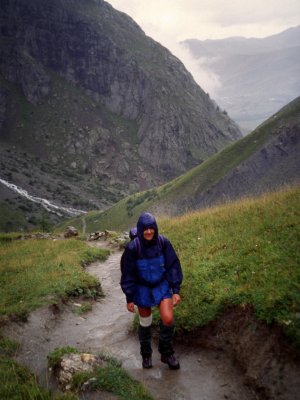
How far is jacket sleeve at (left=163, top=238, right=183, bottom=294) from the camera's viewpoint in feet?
26.0

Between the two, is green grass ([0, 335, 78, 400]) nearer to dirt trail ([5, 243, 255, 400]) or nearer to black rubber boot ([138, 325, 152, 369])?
dirt trail ([5, 243, 255, 400])

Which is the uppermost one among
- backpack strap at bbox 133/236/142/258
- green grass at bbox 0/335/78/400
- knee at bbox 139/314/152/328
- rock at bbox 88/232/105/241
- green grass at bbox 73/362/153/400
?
backpack strap at bbox 133/236/142/258

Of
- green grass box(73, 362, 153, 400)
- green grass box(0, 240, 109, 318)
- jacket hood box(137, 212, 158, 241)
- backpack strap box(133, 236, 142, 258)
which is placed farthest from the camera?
green grass box(0, 240, 109, 318)

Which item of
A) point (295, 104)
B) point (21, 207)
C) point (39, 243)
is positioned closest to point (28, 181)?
point (21, 207)

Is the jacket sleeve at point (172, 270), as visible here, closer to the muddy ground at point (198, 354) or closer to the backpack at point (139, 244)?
the backpack at point (139, 244)

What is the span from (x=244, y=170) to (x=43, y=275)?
60.8 metres

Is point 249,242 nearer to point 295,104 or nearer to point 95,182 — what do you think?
point 295,104

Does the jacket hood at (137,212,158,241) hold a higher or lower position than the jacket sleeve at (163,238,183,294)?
higher

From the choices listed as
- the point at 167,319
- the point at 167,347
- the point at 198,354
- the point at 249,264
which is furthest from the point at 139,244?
the point at 249,264

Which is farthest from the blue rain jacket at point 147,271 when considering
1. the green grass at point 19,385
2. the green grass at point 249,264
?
the green grass at point 19,385

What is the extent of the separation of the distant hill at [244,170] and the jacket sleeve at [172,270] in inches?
2202

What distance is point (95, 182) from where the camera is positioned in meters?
190

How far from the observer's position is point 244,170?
233 feet

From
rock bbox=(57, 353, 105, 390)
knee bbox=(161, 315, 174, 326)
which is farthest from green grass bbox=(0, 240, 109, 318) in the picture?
knee bbox=(161, 315, 174, 326)
